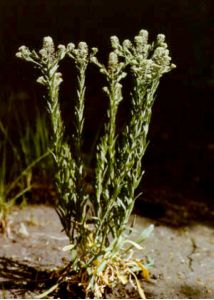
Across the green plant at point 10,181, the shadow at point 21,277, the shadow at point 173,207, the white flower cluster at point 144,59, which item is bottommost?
the shadow at point 21,277

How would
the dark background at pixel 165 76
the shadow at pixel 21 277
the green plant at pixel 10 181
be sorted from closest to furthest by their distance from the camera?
the shadow at pixel 21 277, the green plant at pixel 10 181, the dark background at pixel 165 76

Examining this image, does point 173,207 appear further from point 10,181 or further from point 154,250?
point 10,181

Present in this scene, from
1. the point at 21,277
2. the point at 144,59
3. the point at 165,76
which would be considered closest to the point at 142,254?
the point at 21,277

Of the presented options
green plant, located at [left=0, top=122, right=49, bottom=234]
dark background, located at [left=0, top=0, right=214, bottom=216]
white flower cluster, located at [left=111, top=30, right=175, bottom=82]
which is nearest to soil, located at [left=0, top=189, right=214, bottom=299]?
green plant, located at [left=0, top=122, right=49, bottom=234]

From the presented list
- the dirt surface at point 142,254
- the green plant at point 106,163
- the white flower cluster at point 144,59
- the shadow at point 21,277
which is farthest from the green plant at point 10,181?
the white flower cluster at point 144,59

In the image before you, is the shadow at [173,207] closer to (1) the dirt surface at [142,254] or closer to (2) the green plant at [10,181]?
(1) the dirt surface at [142,254]

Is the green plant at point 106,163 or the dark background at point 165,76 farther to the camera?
the dark background at point 165,76

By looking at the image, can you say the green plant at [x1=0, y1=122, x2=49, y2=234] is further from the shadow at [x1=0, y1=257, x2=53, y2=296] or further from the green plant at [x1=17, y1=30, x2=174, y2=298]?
the green plant at [x1=17, y1=30, x2=174, y2=298]
